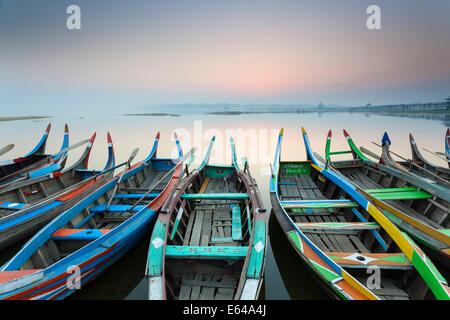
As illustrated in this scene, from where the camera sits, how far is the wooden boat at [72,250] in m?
3.00

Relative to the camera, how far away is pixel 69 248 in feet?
14.8

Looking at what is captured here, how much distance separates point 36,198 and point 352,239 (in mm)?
10222

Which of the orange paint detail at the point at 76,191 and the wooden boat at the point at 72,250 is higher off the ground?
the orange paint detail at the point at 76,191

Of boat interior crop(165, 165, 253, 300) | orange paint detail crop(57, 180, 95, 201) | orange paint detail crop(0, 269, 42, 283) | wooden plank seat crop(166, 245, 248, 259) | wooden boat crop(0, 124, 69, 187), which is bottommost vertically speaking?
boat interior crop(165, 165, 253, 300)

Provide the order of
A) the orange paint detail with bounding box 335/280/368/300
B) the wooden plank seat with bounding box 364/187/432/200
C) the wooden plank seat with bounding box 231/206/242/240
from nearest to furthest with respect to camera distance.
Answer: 1. the orange paint detail with bounding box 335/280/368/300
2. the wooden plank seat with bounding box 231/206/242/240
3. the wooden plank seat with bounding box 364/187/432/200

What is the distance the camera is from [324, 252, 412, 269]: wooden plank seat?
3.31 m

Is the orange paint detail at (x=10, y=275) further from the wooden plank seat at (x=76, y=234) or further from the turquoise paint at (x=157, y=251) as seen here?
the turquoise paint at (x=157, y=251)

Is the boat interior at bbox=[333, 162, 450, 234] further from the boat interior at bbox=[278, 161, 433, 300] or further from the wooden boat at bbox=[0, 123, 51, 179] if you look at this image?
the wooden boat at bbox=[0, 123, 51, 179]

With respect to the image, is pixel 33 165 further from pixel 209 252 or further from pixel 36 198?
pixel 209 252

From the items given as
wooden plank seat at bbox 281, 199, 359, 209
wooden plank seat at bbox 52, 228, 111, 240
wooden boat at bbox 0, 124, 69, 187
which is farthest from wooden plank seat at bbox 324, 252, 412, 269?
wooden boat at bbox 0, 124, 69, 187

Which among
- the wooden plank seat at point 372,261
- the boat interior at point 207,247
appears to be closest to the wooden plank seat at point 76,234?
the boat interior at point 207,247

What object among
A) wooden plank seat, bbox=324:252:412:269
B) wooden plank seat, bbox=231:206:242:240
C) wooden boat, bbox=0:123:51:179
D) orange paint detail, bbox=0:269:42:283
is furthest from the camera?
wooden boat, bbox=0:123:51:179

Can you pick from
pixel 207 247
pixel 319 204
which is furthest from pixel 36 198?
pixel 319 204

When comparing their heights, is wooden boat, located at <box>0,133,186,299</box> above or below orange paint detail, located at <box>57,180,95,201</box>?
below
